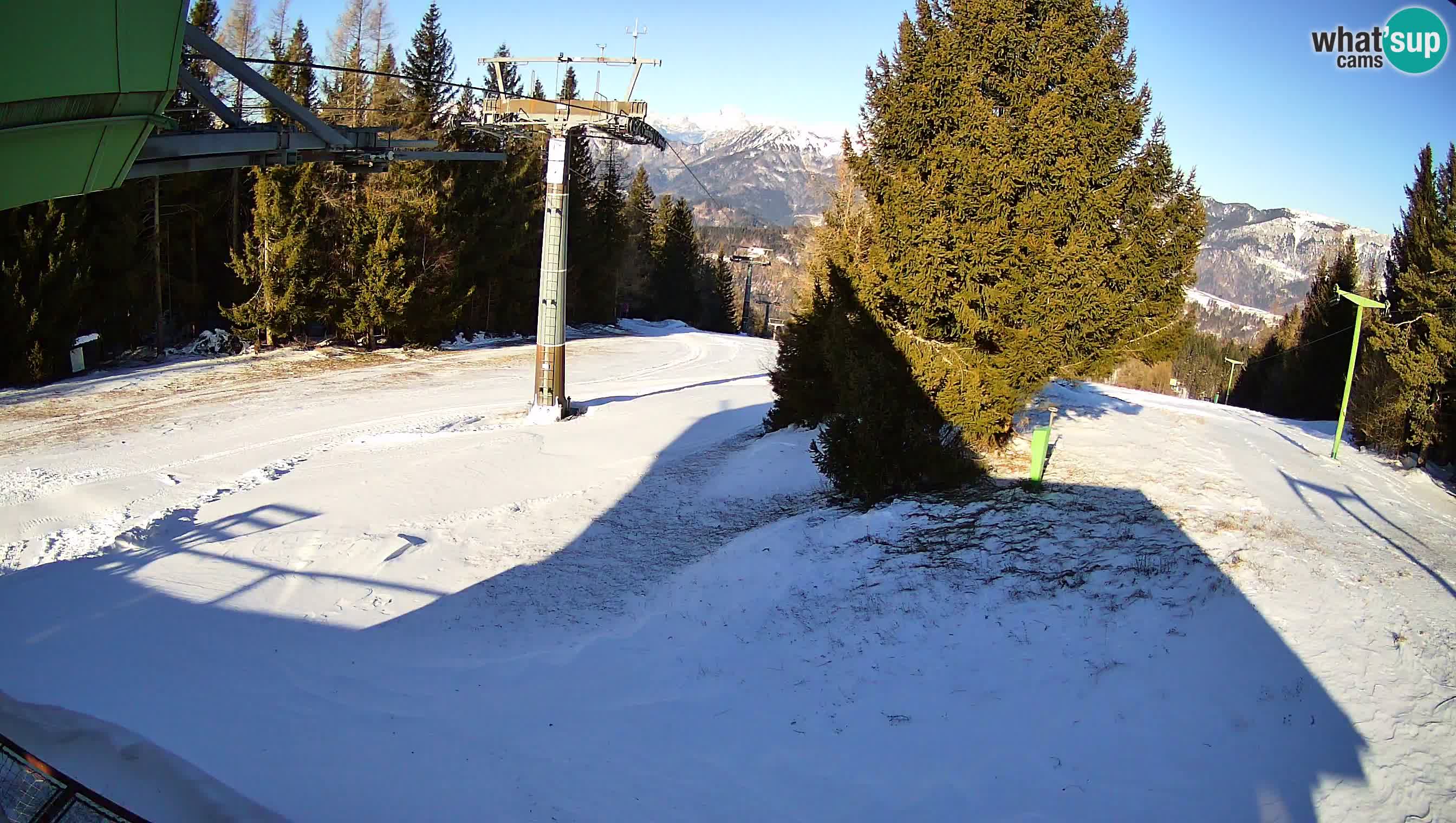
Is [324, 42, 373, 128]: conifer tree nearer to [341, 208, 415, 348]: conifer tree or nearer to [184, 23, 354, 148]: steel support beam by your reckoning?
[341, 208, 415, 348]: conifer tree

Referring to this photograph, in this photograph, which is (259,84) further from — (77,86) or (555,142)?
(555,142)

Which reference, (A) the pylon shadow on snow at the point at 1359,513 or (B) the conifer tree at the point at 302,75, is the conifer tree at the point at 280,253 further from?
(A) the pylon shadow on snow at the point at 1359,513

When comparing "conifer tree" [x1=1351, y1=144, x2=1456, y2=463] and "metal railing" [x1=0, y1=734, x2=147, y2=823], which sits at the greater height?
"conifer tree" [x1=1351, y1=144, x2=1456, y2=463]

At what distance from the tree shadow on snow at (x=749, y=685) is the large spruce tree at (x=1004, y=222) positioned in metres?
2.03

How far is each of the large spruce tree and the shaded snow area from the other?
5.01 feet

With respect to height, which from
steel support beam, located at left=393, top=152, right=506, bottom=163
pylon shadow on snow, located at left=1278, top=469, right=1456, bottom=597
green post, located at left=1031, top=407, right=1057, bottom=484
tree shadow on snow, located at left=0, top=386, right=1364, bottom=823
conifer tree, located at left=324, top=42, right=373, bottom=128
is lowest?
tree shadow on snow, located at left=0, top=386, right=1364, bottom=823

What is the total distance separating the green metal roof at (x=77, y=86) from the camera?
10.5ft

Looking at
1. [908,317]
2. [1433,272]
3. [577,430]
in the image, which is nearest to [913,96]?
[908,317]

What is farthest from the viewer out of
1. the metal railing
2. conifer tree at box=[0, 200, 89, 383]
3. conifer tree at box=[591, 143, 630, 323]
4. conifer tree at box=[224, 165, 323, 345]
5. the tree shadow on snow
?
conifer tree at box=[591, 143, 630, 323]

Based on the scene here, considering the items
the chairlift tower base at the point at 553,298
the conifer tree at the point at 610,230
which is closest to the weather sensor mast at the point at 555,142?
the chairlift tower base at the point at 553,298

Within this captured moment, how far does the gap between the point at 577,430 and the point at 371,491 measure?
5394 millimetres

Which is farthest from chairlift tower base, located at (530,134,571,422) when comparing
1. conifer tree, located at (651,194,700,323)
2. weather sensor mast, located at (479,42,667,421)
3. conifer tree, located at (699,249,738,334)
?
conifer tree, located at (699,249,738,334)

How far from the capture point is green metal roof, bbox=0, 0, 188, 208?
321 cm

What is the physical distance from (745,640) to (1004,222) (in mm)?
6979
